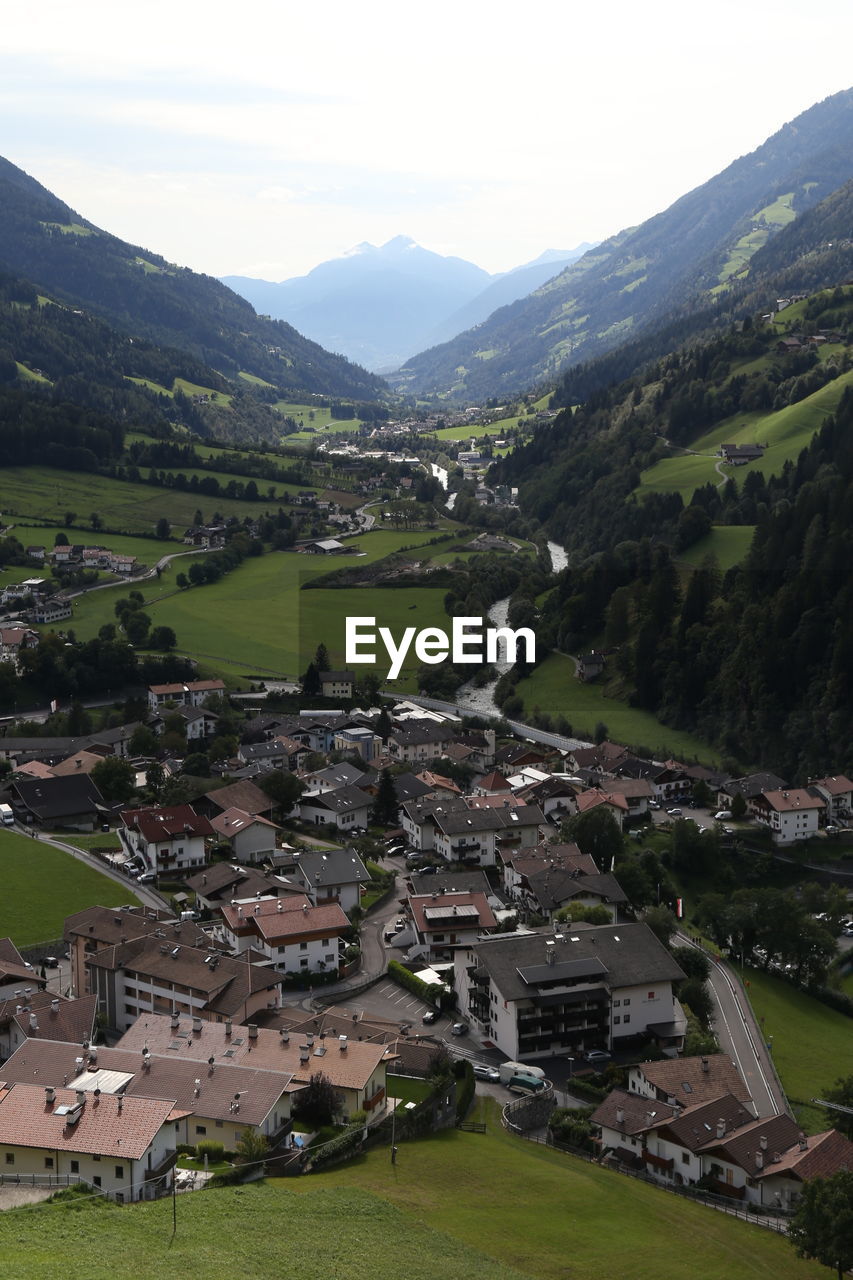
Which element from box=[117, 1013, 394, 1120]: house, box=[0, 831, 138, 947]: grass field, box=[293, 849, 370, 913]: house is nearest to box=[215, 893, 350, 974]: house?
box=[293, 849, 370, 913]: house

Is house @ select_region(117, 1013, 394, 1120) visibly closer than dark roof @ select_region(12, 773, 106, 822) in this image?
Yes

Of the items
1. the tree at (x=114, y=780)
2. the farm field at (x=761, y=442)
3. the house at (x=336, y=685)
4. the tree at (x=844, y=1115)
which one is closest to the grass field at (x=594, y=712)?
the house at (x=336, y=685)

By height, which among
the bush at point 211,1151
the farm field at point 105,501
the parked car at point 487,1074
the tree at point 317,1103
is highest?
the farm field at point 105,501

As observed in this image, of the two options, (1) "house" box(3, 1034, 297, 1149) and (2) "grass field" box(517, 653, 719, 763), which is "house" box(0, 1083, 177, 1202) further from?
(2) "grass field" box(517, 653, 719, 763)

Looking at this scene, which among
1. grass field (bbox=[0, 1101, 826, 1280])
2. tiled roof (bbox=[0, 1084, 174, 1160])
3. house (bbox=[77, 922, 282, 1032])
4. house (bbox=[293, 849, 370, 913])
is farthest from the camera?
house (bbox=[293, 849, 370, 913])

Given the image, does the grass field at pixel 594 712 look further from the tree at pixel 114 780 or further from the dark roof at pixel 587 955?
the dark roof at pixel 587 955

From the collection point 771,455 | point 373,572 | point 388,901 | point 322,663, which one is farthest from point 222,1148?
point 771,455
